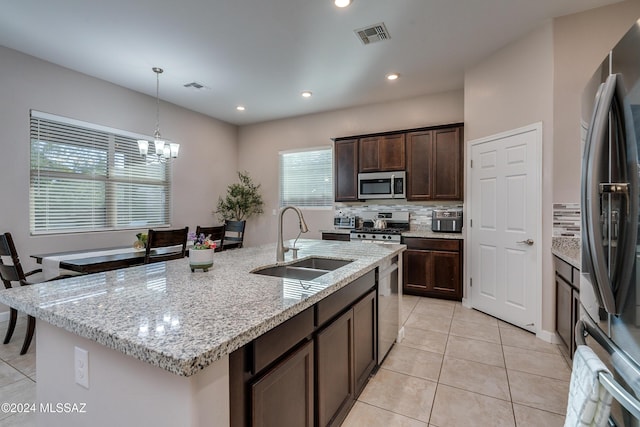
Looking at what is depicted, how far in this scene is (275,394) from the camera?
112 cm

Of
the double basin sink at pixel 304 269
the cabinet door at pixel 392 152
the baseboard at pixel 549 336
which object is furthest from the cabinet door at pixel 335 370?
the cabinet door at pixel 392 152

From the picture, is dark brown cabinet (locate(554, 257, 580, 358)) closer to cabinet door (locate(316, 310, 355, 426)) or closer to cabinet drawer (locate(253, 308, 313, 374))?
cabinet door (locate(316, 310, 355, 426))

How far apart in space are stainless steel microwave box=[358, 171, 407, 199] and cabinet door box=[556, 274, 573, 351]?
86.6 inches

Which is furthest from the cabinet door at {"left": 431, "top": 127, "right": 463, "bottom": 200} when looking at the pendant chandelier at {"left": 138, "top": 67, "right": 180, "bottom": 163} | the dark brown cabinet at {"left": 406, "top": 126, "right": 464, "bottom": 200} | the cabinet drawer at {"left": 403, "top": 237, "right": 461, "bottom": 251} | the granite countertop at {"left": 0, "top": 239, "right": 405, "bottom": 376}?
the pendant chandelier at {"left": 138, "top": 67, "right": 180, "bottom": 163}

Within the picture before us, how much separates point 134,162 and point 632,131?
5213 millimetres

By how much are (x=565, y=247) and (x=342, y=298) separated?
2.34m

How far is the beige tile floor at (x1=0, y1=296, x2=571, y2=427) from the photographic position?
182 cm

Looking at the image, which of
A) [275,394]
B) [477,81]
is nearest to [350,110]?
[477,81]

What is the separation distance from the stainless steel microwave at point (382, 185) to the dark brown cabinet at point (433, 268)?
74 centimetres

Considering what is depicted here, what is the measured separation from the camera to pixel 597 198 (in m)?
1.03

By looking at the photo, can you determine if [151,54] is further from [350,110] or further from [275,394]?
[275,394]

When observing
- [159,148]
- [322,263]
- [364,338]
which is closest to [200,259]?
[322,263]

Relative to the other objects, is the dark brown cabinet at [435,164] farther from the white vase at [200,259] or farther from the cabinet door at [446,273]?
the white vase at [200,259]

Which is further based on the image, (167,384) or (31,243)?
(31,243)
